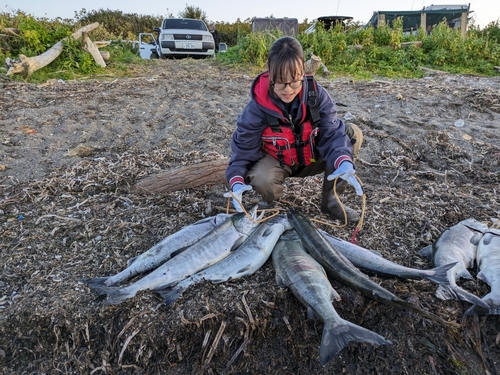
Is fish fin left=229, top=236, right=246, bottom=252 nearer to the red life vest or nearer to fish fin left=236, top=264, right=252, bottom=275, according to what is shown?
fish fin left=236, top=264, right=252, bottom=275

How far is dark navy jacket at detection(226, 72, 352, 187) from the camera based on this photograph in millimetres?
3367

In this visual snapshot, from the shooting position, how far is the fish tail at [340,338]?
7.43 ft

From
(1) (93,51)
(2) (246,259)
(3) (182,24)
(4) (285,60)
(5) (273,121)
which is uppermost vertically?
(3) (182,24)

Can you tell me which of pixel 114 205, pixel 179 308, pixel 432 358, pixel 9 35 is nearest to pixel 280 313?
pixel 179 308

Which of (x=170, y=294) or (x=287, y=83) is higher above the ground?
(x=287, y=83)

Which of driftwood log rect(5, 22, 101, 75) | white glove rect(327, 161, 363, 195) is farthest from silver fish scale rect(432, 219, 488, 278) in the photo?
driftwood log rect(5, 22, 101, 75)

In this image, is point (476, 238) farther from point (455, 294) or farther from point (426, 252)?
point (455, 294)

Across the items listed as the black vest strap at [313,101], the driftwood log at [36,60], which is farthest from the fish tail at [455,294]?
the driftwood log at [36,60]

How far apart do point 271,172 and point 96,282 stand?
1.79 m

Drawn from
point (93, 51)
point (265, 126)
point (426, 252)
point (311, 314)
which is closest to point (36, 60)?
point (93, 51)

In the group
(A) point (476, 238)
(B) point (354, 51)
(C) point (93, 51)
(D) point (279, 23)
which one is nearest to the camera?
(A) point (476, 238)

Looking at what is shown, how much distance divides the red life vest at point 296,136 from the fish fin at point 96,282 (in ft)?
6.08

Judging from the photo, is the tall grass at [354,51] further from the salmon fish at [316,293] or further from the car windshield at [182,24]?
the salmon fish at [316,293]

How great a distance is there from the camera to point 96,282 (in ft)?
9.80
